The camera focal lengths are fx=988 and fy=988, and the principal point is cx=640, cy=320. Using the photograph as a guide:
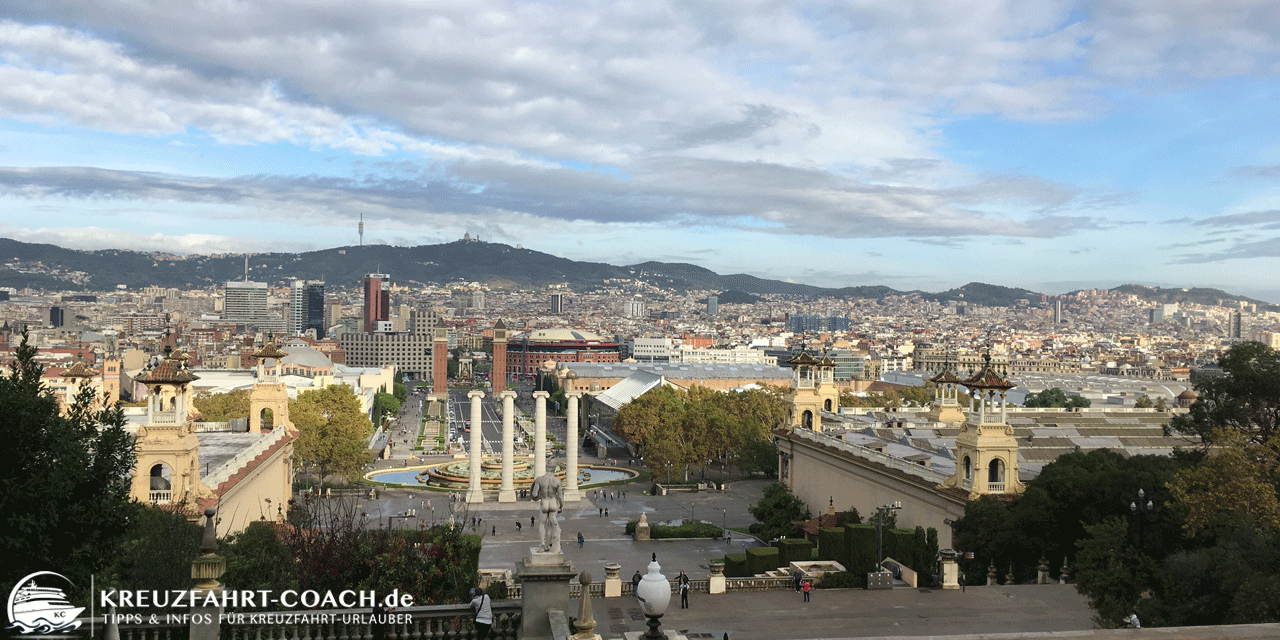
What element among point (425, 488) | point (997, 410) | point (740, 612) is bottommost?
point (425, 488)

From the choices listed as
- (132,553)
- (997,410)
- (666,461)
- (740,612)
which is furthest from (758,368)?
(132,553)

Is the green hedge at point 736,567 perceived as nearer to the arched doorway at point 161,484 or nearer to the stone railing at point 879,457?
the stone railing at point 879,457

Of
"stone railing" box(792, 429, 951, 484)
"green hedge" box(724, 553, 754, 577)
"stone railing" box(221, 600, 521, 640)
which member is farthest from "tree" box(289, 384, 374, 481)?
"stone railing" box(221, 600, 521, 640)

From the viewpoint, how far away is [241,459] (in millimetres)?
32344

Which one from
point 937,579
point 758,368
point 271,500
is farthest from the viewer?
point 758,368

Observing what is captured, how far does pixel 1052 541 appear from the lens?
26.7m

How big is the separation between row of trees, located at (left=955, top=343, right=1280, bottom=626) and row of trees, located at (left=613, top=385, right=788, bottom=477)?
2916cm

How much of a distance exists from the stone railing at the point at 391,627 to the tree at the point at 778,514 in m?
28.8

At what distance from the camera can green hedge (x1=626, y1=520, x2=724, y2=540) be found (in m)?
42.1

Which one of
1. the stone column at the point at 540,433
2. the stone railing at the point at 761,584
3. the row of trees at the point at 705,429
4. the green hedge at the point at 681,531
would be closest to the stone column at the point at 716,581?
the stone railing at the point at 761,584

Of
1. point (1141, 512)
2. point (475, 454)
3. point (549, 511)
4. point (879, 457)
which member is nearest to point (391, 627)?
point (549, 511)

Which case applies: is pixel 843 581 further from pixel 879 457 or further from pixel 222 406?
pixel 222 406

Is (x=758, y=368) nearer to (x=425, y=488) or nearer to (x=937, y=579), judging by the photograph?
(x=425, y=488)

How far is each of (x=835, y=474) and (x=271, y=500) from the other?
22.2 m
